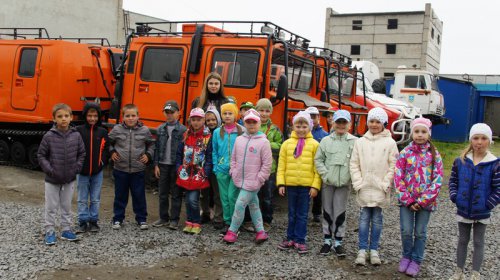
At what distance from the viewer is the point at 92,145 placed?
6.08 m

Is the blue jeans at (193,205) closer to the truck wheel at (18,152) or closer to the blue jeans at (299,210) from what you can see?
the blue jeans at (299,210)

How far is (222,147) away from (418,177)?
2409 mm

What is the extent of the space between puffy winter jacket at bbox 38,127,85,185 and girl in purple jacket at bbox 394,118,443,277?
3699 millimetres

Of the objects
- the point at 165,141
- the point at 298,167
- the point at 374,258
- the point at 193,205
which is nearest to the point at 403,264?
the point at 374,258

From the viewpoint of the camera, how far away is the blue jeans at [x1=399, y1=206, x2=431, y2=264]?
5.14 meters

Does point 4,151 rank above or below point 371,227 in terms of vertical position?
above

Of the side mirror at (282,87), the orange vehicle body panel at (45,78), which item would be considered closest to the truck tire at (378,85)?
the orange vehicle body panel at (45,78)

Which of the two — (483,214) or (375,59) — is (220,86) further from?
(375,59)

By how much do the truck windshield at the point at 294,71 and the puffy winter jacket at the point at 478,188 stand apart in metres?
3.78

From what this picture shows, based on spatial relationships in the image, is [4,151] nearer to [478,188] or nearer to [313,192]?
[313,192]

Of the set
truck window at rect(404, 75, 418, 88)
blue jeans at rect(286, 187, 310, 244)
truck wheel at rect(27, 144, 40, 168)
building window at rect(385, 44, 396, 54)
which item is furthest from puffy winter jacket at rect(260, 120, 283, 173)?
building window at rect(385, 44, 396, 54)

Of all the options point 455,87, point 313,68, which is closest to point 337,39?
point 455,87

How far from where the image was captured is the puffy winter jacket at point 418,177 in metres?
5.04

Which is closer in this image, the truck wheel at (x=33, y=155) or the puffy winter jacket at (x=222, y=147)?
the puffy winter jacket at (x=222, y=147)
